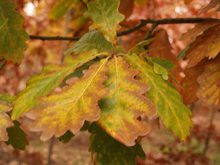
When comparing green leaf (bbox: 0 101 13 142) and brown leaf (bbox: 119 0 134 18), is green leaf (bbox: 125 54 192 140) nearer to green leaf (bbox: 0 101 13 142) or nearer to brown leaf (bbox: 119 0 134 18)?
green leaf (bbox: 0 101 13 142)

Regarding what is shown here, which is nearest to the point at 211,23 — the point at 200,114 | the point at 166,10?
the point at 166,10

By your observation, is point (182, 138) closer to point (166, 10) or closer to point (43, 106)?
point (43, 106)

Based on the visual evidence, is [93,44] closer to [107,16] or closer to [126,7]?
[107,16]

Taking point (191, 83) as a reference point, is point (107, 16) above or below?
above

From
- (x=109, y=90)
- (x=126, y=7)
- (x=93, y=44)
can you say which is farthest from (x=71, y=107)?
(x=126, y=7)

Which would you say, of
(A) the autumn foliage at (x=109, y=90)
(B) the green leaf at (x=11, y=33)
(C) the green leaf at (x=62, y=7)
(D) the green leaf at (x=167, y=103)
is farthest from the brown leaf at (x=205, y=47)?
(C) the green leaf at (x=62, y=7)

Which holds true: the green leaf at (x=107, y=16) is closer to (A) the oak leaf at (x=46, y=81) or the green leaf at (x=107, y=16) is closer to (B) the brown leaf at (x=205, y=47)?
(A) the oak leaf at (x=46, y=81)
